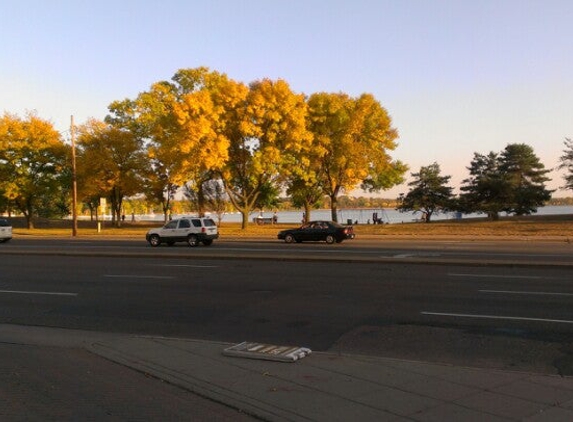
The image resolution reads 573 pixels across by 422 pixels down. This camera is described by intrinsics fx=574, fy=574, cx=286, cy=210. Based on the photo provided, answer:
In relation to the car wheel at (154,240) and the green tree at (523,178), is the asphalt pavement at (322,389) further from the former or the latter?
the green tree at (523,178)

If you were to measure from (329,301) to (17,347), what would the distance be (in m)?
5.93

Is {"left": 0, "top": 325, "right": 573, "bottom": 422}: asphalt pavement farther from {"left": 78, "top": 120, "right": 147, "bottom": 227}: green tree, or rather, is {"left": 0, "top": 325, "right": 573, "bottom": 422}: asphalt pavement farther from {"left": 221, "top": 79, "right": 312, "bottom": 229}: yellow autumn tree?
{"left": 78, "top": 120, "right": 147, "bottom": 227}: green tree

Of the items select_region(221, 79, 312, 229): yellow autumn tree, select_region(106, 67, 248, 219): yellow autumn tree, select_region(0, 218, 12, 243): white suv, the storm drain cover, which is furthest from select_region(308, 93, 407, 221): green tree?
the storm drain cover

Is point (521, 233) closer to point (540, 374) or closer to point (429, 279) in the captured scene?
point (429, 279)

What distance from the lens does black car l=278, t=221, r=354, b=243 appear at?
105 ft

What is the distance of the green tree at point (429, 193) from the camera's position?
194ft

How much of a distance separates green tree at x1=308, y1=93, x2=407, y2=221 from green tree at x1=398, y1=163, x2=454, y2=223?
12644 mm

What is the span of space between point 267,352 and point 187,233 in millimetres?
24678

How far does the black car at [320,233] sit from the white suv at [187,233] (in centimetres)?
447

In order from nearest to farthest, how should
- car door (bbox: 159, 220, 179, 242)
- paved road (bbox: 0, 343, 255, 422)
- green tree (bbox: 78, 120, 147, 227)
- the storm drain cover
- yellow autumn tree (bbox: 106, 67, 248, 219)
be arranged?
paved road (bbox: 0, 343, 255, 422) → the storm drain cover → car door (bbox: 159, 220, 179, 242) → yellow autumn tree (bbox: 106, 67, 248, 219) → green tree (bbox: 78, 120, 147, 227)

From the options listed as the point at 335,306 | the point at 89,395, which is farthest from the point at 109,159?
the point at 89,395

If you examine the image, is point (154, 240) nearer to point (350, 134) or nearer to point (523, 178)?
point (350, 134)

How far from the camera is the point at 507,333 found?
28.4ft

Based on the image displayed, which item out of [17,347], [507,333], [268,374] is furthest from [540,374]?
[17,347]
